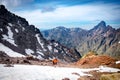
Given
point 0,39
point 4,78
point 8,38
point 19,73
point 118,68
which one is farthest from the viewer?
point 8,38

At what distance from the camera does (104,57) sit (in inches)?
2233

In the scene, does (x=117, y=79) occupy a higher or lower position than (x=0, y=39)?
lower

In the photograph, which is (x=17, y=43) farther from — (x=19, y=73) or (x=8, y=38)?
(x=19, y=73)

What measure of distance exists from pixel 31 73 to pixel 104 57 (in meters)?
32.0

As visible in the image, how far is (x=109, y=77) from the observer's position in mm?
21672

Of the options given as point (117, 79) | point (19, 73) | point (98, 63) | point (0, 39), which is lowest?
point (117, 79)

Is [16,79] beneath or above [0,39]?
beneath

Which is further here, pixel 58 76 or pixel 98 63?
pixel 98 63

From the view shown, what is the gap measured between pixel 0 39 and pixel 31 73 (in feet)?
487

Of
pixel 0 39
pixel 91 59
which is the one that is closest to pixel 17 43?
pixel 0 39

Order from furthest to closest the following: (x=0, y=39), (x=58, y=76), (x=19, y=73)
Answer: (x=0, y=39) < (x=58, y=76) < (x=19, y=73)

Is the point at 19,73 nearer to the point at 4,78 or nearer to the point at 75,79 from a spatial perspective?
the point at 4,78

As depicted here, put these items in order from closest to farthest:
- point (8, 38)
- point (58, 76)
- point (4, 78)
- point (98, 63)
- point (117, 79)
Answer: point (117, 79)
point (4, 78)
point (58, 76)
point (98, 63)
point (8, 38)

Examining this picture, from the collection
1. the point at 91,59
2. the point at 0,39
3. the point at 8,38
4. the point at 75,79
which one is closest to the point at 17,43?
the point at 8,38
